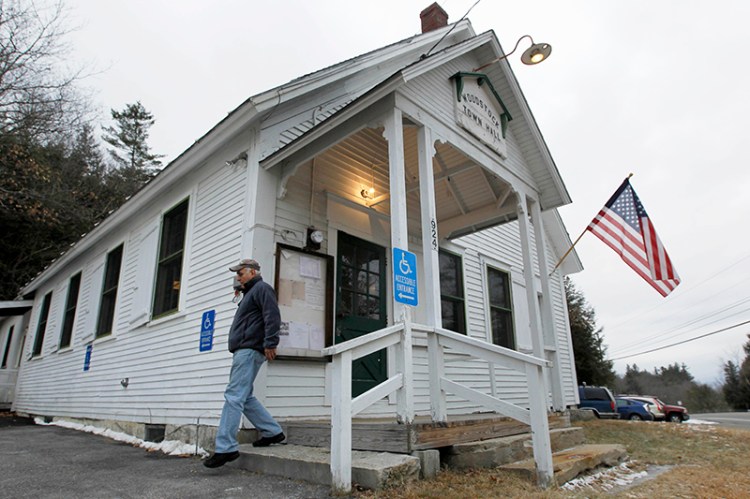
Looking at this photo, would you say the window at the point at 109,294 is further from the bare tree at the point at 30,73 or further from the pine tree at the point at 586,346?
the pine tree at the point at 586,346

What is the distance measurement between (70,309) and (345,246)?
26.2 feet

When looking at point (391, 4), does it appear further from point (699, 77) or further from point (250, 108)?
point (699, 77)

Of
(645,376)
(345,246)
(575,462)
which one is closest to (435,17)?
(345,246)

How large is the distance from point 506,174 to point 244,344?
13.7ft

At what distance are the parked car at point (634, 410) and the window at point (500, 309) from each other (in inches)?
589

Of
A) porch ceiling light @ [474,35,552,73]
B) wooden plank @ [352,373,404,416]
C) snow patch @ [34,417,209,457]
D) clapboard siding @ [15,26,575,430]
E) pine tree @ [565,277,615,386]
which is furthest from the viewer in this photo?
pine tree @ [565,277,615,386]

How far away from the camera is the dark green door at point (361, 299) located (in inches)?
224

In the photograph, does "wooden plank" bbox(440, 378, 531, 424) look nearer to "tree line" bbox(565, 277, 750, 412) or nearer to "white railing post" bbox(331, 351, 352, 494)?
"white railing post" bbox(331, 351, 352, 494)

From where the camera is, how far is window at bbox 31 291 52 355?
466 inches

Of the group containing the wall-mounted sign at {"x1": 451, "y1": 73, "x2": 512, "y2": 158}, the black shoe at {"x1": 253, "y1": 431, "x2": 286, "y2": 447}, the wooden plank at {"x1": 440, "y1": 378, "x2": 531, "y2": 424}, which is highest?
the wall-mounted sign at {"x1": 451, "y1": 73, "x2": 512, "y2": 158}

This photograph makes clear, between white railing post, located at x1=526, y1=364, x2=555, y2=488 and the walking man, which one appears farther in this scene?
the walking man

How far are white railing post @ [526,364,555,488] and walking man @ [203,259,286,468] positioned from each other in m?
2.05

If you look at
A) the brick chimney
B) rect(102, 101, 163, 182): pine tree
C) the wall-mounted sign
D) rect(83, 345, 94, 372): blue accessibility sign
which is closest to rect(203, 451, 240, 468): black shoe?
the wall-mounted sign

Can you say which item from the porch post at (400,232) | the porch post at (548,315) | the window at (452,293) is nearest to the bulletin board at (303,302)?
the porch post at (400,232)
